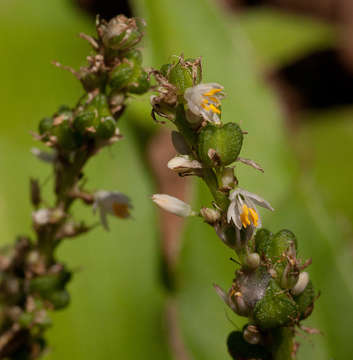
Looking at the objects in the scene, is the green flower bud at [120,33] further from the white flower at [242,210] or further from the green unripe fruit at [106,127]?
the white flower at [242,210]

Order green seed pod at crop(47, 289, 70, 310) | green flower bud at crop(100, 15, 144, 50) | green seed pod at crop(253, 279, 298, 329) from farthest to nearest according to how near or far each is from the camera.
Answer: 1. green seed pod at crop(47, 289, 70, 310)
2. green flower bud at crop(100, 15, 144, 50)
3. green seed pod at crop(253, 279, 298, 329)

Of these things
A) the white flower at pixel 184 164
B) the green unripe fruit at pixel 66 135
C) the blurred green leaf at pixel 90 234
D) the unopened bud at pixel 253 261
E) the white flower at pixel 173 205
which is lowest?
the blurred green leaf at pixel 90 234

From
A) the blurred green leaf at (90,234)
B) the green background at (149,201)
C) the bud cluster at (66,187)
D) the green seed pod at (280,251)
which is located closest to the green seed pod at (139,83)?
Result: the bud cluster at (66,187)

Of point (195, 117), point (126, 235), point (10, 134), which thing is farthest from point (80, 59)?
point (195, 117)

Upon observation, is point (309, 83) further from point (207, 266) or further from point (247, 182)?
point (207, 266)

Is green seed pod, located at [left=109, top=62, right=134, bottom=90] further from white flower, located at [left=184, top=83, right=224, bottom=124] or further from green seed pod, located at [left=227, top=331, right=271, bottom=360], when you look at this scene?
green seed pod, located at [left=227, top=331, right=271, bottom=360]

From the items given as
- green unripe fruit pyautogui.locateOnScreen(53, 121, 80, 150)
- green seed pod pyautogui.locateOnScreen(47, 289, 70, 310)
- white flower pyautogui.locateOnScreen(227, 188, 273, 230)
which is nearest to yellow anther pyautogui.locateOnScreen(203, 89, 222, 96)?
white flower pyautogui.locateOnScreen(227, 188, 273, 230)

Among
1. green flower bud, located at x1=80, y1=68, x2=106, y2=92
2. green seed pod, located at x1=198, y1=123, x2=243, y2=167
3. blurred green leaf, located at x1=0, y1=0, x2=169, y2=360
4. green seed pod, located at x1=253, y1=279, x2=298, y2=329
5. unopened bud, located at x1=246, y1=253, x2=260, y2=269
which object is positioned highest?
green flower bud, located at x1=80, y1=68, x2=106, y2=92

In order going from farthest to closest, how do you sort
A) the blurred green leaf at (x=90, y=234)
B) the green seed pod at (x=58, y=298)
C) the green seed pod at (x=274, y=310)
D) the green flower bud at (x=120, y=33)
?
1. the blurred green leaf at (x=90, y=234)
2. the green seed pod at (x=58, y=298)
3. the green flower bud at (x=120, y=33)
4. the green seed pod at (x=274, y=310)
